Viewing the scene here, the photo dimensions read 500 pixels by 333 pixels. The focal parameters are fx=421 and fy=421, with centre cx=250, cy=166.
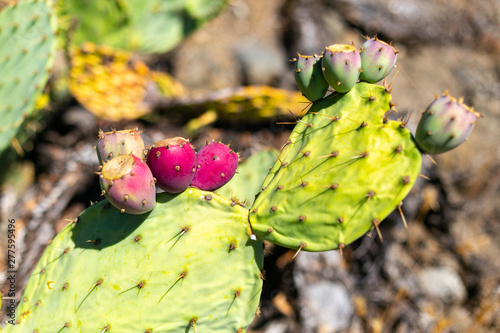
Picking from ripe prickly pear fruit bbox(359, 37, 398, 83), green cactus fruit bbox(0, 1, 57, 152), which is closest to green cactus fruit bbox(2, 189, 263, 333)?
ripe prickly pear fruit bbox(359, 37, 398, 83)

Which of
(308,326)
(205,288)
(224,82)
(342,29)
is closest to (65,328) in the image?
(205,288)

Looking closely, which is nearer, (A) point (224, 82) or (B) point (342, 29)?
(A) point (224, 82)

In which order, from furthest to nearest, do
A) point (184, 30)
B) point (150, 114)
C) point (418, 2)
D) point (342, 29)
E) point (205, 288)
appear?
1. point (418, 2)
2. point (342, 29)
3. point (184, 30)
4. point (150, 114)
5. point (205, 288)

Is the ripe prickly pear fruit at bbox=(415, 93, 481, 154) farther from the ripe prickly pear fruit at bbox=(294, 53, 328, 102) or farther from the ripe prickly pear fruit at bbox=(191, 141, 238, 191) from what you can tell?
the ripe prickly pear fruit at bbox=(191, 141, 238, 191)

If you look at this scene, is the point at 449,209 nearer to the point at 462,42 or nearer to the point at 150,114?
the point at 150,114

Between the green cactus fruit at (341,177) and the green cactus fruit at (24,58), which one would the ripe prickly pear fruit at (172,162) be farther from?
the green cactus fruit at (24,58)

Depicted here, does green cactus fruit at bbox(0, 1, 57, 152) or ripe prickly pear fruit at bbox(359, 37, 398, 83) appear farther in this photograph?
green cactus fruit at bbox(0, 1, 57, 152)

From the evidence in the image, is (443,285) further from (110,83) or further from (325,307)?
(110,83)
